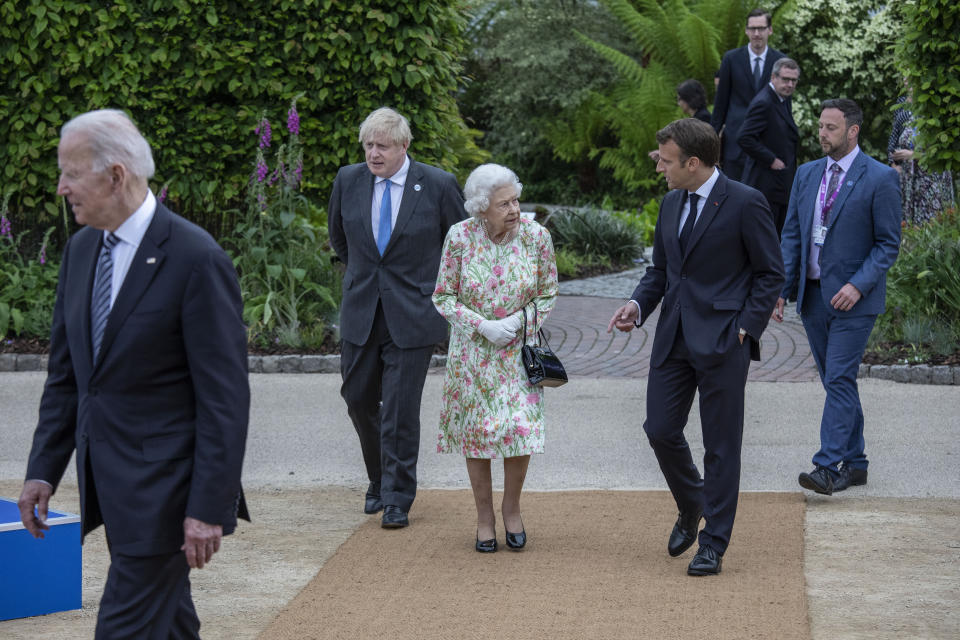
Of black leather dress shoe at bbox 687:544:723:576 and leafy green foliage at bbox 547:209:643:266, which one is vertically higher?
leafy green foliage at bbox 547:209:643:266

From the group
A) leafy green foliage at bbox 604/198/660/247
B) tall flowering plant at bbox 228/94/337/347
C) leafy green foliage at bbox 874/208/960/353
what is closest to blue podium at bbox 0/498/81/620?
tall flowering plant at bbox 228/94/337/347

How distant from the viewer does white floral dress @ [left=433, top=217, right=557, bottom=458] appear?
604cm

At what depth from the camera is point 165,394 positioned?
3426 mm

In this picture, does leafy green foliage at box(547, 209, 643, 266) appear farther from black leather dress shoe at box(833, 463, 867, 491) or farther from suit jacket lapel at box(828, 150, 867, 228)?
black leather dress shoe at box(833, 463, 867, 491)

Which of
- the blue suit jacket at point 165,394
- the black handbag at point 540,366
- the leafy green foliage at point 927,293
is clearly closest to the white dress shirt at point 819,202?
the black handbag at point 540,366

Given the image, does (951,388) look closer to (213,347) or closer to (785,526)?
(785,526)

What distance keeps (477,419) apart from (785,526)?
1605mm

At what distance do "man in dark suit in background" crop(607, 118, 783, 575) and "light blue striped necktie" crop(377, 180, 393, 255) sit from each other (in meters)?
1.61

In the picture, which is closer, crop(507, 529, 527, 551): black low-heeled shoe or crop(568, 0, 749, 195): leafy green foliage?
crop(507, 529, 527, 551): black low-heeled shoe

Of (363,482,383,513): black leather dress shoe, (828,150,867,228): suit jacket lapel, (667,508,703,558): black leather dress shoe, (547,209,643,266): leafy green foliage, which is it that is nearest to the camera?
(667,508,703,558): black leather dress shoe

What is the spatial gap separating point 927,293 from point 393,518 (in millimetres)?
5983

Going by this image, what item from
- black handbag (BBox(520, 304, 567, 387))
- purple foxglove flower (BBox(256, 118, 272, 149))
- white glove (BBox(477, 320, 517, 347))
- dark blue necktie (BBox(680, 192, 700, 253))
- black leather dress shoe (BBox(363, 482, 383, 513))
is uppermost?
purple foxglove flower (BBox(256, 118, 272, 149))

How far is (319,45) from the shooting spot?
477 inches

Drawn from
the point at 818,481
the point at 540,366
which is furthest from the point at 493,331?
the point at 818,481
